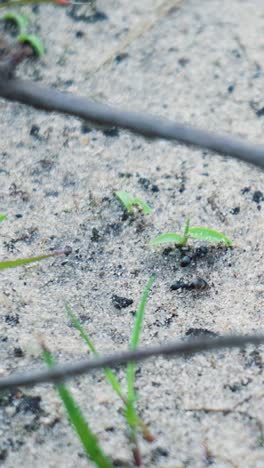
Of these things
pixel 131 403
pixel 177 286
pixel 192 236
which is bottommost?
pixel 131 403

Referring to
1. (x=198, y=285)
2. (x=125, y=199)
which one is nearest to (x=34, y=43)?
(x=125, y=199)

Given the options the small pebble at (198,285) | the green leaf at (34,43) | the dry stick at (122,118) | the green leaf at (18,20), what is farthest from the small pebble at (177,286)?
the green leaf at (18,20)

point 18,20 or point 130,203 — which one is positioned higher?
point 18,20

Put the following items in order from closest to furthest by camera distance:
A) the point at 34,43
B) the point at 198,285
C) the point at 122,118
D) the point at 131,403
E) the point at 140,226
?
the point at 122,118 < the point at 131,403 < the point at 198,285 < the point at 140,226 < the point at 34,43

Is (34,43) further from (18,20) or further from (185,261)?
(185,261)

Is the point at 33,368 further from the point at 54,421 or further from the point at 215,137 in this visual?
the point at 215,137

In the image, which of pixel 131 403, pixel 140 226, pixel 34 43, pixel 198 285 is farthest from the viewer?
pixel 34 43
